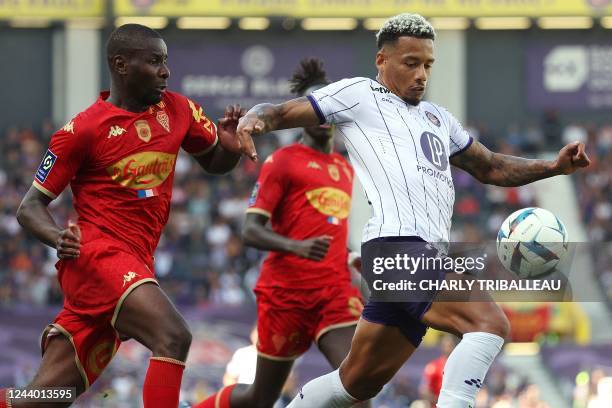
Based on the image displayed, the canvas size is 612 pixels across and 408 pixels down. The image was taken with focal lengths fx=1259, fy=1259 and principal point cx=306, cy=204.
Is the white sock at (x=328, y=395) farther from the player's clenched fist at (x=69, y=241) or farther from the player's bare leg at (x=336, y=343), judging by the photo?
the player's clenched fist at (x=69, y=241)

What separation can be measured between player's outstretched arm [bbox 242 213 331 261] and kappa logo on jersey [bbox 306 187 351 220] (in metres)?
0.37

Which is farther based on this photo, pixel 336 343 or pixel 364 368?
pixel 336 343

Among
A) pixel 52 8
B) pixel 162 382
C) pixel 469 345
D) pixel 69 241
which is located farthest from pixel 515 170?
pixel 52 8

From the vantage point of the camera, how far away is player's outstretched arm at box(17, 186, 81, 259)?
6.34 m

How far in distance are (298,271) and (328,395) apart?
1.84 m

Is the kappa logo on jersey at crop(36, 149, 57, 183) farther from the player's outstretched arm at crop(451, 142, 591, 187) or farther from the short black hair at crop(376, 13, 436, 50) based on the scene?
the player's outstretched arm at crop(451, 142, 591, 187)

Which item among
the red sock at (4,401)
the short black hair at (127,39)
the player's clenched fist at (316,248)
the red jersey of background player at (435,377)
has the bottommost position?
the red jersey of background player at (435,377)

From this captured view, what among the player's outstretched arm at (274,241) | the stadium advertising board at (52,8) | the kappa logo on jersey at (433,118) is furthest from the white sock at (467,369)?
the stadium advertising board at (52,8)

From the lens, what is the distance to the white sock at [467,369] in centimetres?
604

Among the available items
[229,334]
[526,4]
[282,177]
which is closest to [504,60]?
[526,4]

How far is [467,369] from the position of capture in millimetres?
6051

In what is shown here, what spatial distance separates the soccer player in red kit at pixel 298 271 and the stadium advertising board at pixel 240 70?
72.0 feet

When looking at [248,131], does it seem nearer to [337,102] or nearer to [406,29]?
[337,102]

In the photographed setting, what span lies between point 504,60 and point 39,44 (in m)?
11.5
